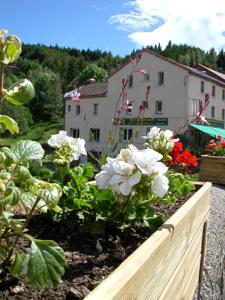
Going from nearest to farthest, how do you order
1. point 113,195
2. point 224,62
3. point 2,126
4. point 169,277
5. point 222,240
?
point 2,126
point 169,277
point 113,195
point 222,240
point 224,62

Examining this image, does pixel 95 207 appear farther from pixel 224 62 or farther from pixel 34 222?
pixel 224 62

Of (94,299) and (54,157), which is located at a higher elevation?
(54,157)

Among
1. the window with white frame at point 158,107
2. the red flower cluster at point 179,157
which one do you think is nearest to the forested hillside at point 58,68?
the window with white frame at point 158,107

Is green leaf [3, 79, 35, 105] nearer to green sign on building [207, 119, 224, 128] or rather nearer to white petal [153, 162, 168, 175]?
white petal [153, 162, 168, 175]

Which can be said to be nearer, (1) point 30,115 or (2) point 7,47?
(2) point 7,47

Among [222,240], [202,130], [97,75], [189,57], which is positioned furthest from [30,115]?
[222,240]

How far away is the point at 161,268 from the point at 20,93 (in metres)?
0.66

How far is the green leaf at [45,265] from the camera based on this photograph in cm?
92

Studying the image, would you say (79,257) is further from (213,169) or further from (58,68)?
(58,68)

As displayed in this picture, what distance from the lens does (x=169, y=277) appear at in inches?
57.5

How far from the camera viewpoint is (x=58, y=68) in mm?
81312

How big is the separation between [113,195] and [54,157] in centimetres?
30

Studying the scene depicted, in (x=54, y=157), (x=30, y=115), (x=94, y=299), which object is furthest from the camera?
(x=30, y=115)

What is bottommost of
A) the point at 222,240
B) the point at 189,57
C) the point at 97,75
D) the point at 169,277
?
the point at 222,240
